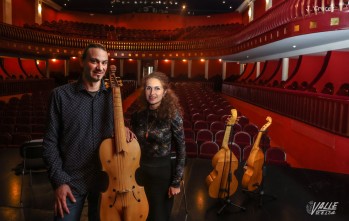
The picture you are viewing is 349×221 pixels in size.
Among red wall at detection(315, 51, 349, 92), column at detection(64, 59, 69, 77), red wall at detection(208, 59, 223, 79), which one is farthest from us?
red wall at detection(208, 59, 223, 79)

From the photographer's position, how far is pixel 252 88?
12.8 meters

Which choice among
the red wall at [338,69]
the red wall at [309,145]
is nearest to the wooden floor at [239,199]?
the red wall at [309,145]

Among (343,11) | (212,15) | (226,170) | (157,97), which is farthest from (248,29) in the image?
(212,15)

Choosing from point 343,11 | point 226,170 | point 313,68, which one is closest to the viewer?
point 226,170

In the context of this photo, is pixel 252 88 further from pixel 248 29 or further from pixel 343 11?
pixel 343 11

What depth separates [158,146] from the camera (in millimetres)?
2318

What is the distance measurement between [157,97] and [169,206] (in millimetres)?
841

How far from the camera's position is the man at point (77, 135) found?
1.86 meters

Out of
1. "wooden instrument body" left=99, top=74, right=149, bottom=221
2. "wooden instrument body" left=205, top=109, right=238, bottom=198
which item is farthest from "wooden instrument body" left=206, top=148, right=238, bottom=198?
"wooden instrument body" left=99, top=74, right=149, bottom=221

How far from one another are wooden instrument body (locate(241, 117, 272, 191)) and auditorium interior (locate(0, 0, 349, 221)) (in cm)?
4

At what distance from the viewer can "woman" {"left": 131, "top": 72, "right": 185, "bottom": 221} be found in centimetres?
231

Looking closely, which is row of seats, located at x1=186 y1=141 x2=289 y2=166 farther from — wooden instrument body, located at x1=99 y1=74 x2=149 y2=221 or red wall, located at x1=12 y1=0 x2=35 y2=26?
red wall, located at x1=12 y1=0 x2=35 y2=26

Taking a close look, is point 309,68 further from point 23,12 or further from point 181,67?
point 23,12

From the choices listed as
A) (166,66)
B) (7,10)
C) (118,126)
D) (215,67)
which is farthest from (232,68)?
(118,126)
